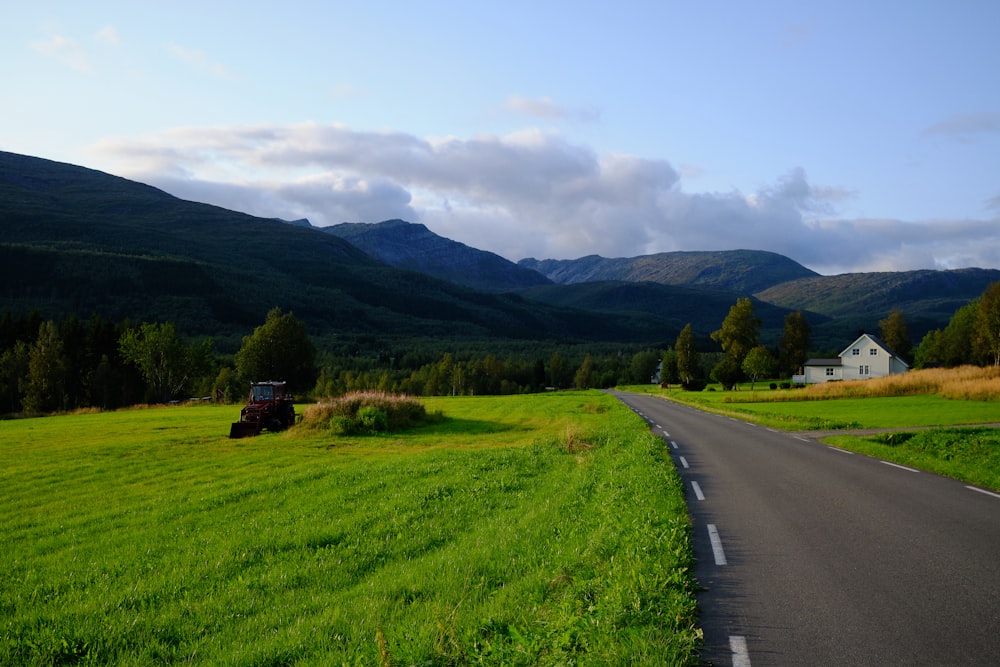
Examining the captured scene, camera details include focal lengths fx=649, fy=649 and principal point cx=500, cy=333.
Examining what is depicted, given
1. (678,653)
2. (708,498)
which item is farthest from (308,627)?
(708,498)

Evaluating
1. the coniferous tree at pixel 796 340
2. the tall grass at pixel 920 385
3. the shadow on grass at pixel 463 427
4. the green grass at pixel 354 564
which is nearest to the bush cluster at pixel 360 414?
the shadow on grass at pixel 463 427

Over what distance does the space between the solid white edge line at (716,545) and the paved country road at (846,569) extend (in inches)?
1.2

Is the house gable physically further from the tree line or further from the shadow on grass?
the shadow on grass

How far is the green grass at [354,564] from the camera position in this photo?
258 inches

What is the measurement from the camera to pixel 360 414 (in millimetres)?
36219

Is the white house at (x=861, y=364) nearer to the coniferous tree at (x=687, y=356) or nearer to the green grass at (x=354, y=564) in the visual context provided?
the coniferous tree at (x=687, y=356)

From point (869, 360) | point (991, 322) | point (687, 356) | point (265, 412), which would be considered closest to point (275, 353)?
point (265, 412)

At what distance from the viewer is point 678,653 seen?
229 inches

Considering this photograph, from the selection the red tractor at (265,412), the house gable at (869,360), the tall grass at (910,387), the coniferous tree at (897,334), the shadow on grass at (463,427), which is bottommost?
the shadow on grass at (463,427)

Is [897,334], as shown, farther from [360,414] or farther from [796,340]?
[360,414]

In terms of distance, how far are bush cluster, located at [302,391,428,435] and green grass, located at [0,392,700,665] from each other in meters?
14.4

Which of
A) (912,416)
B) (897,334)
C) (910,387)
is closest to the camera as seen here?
(912,416)

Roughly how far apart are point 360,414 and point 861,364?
9886 centimetres

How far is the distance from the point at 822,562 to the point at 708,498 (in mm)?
5144
